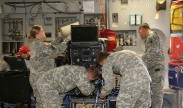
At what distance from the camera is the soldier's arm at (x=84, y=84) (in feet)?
13.0

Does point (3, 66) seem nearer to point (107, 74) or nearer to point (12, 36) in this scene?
point (12, 36)

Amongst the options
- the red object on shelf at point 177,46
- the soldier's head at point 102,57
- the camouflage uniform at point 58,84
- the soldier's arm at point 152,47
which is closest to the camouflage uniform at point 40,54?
the camouflage uniform at point 58,84

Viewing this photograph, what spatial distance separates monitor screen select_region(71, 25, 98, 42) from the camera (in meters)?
4.63

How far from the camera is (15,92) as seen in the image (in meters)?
5.73

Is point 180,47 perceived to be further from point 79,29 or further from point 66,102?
point 66,102

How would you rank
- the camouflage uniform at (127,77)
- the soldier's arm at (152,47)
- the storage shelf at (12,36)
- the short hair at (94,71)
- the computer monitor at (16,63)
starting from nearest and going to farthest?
the camouflage uniform at (127,77) < the short hair at (94,71) < the soldier's arm at (152,47) < the computer monitor at (16,63) < the storage shelf at (12,36)

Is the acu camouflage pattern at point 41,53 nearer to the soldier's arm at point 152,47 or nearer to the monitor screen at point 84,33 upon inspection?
the monitor screen at point 84,33

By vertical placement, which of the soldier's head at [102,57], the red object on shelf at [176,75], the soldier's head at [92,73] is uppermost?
the soldier's head at [102,57]

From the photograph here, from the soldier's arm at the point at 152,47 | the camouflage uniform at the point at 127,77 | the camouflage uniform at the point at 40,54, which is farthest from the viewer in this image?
the soldier's arm at the point at 152,47

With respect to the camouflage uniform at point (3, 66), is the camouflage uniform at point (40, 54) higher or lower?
higher

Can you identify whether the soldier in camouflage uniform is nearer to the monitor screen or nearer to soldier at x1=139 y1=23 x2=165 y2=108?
the monitor screen

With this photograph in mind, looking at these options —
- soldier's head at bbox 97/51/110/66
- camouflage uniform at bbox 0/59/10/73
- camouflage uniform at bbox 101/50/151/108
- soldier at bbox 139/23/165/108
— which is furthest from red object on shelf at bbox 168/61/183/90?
camouflage uniform at bbox 0/59/10/73

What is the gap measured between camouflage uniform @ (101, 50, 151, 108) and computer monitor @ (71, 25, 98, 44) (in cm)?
83

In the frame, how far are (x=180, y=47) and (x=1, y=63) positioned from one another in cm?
359
